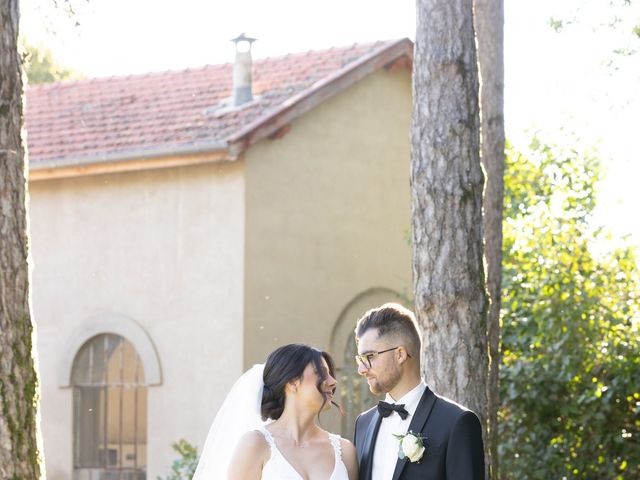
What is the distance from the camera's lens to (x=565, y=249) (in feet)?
41.0

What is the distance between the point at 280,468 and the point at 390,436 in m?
0.49

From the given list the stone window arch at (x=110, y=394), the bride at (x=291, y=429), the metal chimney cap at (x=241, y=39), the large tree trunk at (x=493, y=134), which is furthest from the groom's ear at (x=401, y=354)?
the metal chimney cap at (x=241, y=39)

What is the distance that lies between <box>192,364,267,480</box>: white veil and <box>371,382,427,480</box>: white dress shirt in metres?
0.59

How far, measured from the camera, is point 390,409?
506 centimetres

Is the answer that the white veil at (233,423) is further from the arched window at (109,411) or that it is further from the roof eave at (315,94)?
the arched window at (109,411)

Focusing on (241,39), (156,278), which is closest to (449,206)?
(156,278)

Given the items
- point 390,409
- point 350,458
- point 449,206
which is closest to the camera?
point 390,409

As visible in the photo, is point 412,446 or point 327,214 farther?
point 327,214

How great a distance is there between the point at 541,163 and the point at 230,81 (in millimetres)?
4736

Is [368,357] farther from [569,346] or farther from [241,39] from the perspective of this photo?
[241,39]

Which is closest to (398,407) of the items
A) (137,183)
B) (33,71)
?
(137,183)

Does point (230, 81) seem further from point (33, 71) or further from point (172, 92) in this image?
point (33, 71)

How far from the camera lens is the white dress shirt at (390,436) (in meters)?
5.03

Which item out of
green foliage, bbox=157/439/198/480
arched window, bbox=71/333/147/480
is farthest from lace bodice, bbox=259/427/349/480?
arched window, bbox=71/333/147/480
